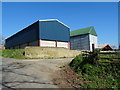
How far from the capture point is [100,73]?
664cm

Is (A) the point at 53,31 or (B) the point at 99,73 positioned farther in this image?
(A) the point at 53,31

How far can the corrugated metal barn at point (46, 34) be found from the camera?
23.6 metres

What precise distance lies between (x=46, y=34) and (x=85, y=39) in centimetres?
1431

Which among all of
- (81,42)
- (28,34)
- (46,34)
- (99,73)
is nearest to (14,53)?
(46,34)

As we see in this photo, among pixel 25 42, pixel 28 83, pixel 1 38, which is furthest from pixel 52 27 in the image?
pixel 1 38

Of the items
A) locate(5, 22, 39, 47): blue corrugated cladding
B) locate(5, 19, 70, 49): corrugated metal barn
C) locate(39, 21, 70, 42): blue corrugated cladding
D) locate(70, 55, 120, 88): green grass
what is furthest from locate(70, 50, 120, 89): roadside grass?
locate(5, 22, 39, 47): blue corrugated cladding

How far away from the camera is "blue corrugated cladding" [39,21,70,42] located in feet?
78.2

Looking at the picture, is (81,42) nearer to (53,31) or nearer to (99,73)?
(53,31)

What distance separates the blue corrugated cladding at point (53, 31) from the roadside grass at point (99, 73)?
55.6 feet

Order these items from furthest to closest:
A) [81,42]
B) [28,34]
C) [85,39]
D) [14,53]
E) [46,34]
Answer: [81,42] → [85,39] → [28,34] → [46,34] → [14,53]

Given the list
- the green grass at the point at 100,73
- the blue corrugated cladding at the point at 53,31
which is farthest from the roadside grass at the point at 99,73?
the blue corrugated cladding at the point at 53,31

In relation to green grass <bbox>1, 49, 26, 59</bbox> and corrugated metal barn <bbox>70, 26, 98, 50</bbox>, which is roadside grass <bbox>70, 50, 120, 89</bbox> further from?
corrugated metal barn <bbox>70, 26, 98, 50</bbox>

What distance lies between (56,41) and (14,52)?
972cm

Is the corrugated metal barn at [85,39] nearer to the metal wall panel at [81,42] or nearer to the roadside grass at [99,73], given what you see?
the metal wall panel at [81,42]
